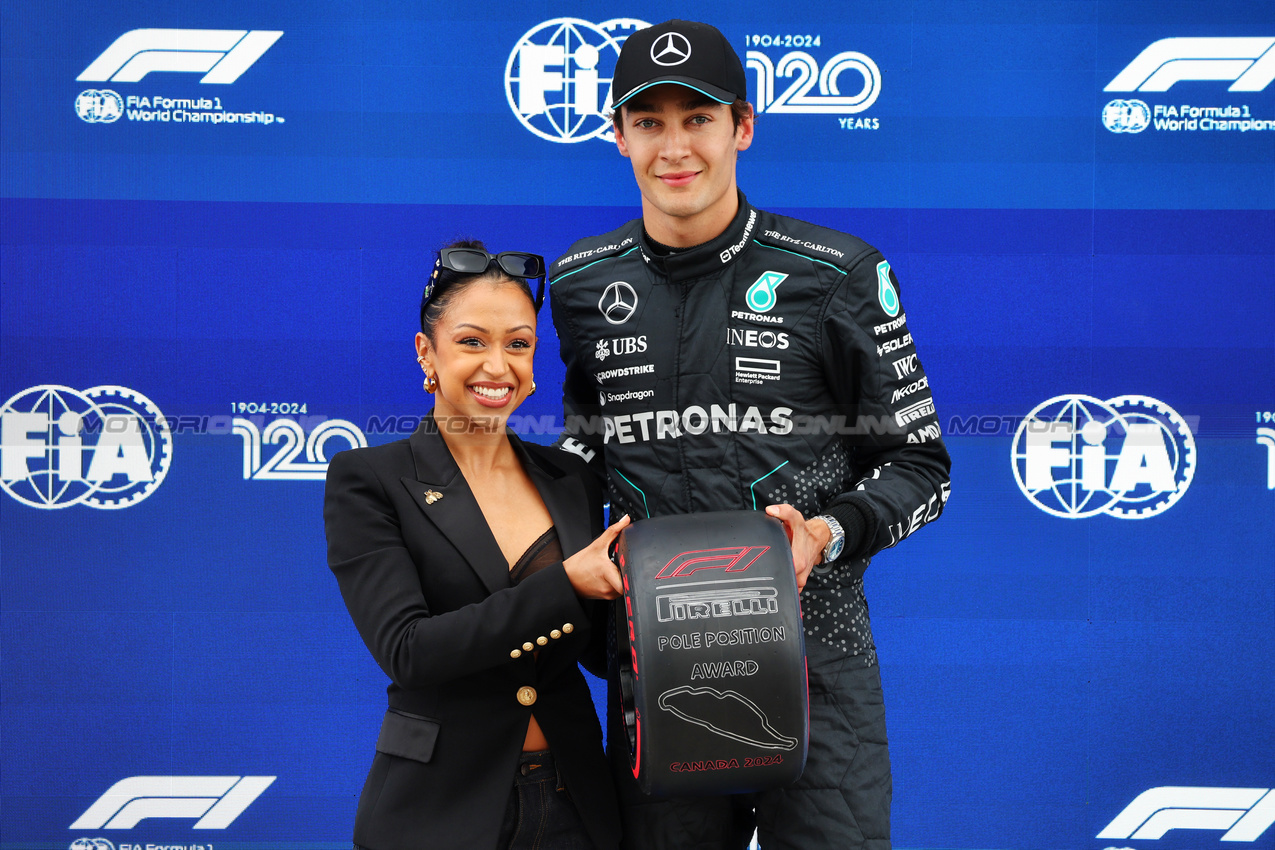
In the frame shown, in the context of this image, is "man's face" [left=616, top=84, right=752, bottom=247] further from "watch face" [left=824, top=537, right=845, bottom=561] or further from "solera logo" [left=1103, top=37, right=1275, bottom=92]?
"solera logo" [left=1103, top=37, right=1275, bottom=92]

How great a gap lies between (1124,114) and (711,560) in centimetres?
219

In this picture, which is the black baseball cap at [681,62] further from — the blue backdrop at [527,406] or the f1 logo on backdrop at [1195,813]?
the f1 logo on backdrop at [1195,813]

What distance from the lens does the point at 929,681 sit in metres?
2.79

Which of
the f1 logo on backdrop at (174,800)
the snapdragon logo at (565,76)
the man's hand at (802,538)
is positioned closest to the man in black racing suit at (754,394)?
the man's hand at (802,538)

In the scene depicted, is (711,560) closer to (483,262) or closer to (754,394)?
(754,394)

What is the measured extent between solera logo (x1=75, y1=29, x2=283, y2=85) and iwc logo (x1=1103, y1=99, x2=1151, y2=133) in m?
2.33

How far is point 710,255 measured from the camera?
1.67 m

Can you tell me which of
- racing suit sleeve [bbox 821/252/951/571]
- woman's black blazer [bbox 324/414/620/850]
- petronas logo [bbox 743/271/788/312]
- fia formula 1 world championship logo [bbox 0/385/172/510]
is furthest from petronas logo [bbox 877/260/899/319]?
fia formula 1 world championship logo [bbox 0/385/172/510]

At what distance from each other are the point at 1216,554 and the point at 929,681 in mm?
875

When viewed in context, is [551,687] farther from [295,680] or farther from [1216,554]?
[1216,554]

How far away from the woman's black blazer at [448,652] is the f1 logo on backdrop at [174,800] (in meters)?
1.65

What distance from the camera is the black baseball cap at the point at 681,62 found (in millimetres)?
1589

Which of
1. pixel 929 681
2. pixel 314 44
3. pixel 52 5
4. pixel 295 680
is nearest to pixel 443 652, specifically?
pixel 295 680

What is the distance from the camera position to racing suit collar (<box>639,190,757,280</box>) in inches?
65.6
